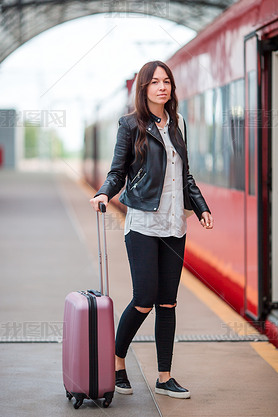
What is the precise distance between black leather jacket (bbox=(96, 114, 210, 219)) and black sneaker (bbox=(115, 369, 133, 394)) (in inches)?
36.2

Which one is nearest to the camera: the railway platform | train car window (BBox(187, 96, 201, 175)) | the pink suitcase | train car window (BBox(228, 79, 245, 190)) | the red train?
the pink suitcase

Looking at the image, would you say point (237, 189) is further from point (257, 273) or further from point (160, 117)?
point (160, 117)

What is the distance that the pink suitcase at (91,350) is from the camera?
365 cm

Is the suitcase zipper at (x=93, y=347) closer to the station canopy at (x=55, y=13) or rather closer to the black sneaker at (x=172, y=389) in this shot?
the black sneaker at (x=172, y=389)

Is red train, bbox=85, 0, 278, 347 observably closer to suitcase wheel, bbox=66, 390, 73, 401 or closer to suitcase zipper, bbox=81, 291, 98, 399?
suitcase zipper, bbox=81, 291, 98, 399

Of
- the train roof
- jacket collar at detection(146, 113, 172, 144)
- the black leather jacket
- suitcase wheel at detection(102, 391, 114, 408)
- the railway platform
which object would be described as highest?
the train roof

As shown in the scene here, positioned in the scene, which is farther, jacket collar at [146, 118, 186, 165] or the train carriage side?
the train carriage side

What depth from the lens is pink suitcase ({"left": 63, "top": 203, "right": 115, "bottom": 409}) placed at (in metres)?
3.65

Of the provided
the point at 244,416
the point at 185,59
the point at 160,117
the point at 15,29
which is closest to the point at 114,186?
the point at 160,117

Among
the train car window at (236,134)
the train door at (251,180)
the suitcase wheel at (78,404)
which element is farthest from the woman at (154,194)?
the train car window at (236,134)

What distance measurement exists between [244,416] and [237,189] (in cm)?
277

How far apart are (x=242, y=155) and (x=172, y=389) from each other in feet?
7.94

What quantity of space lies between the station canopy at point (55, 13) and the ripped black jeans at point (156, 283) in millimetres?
23270

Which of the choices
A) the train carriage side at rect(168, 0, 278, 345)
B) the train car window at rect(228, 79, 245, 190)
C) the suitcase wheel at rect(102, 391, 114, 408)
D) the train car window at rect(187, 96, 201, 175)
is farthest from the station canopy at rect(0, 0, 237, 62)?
the suitcase wheel at rect(102, 391, 114, 408)
